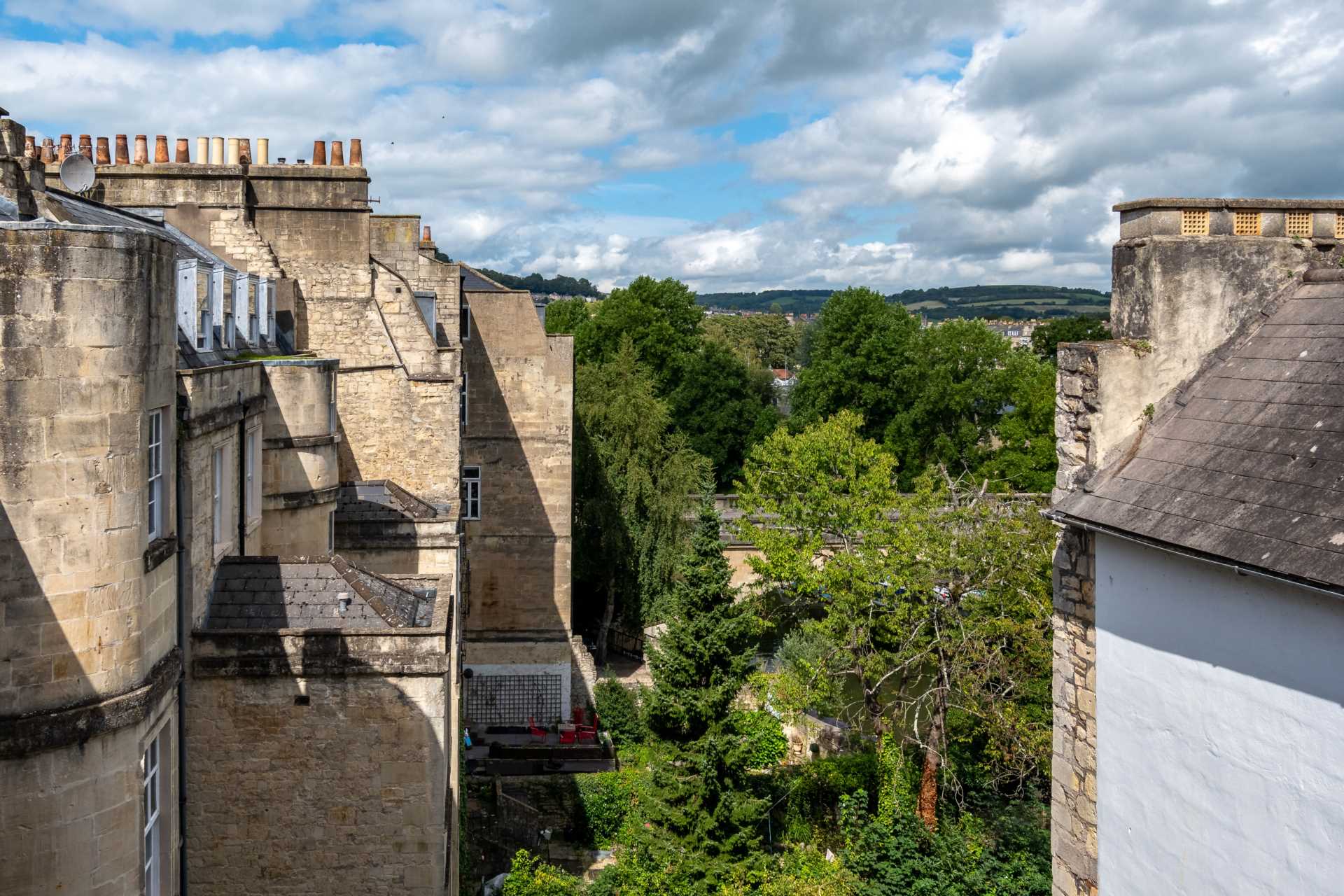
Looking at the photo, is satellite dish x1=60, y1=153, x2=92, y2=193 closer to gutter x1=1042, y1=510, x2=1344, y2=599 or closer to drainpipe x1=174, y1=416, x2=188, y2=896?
drainpipe x1=174, y1=416, x2=188, y2=896

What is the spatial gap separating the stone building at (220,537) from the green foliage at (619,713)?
9.94 meters

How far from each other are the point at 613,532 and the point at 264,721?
24197 millimetres

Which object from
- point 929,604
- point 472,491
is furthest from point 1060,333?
point 929,604

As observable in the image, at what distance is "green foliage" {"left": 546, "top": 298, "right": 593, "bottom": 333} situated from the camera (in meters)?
73.9

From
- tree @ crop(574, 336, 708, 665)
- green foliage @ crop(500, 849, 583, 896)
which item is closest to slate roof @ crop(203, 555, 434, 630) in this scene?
green foliage @ crop(500, 849, 583, 896)

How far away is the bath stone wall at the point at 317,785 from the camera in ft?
40.9

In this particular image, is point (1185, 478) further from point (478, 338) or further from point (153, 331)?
point (478, 338)

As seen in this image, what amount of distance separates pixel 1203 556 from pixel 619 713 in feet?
76.9

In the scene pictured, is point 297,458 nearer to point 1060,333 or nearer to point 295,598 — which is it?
point 295,598

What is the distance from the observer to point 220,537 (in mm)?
14000

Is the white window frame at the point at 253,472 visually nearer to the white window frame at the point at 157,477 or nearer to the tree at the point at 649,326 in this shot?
the white window frame at the point at 157,477

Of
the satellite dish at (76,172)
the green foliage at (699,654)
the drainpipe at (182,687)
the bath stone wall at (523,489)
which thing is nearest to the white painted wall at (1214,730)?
the drainpipe at (182,687)

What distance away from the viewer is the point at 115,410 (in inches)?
349

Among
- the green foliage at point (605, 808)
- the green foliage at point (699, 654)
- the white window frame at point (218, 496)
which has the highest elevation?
the white window frame at point (218, 496)
